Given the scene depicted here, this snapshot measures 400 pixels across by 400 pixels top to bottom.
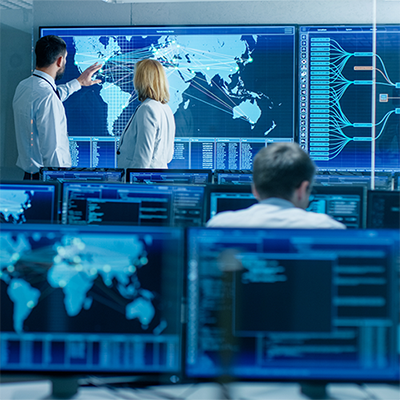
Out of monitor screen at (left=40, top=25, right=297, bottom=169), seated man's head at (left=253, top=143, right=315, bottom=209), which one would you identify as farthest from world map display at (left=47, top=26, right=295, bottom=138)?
seated man's head at (left=253, top=143, right=315, bottom=209)

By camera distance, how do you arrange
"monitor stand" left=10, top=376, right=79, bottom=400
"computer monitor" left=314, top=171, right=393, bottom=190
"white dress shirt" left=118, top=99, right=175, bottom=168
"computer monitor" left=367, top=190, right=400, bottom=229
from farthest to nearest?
"white dress shirt" left=118, top=99, right=175, bottom=168
"computer monitor" left=314, top=171, right=393, bottom=190
"computer monitor" left=367, top=190, right=400, bottom=229
"monitor stand" left=10, top=376, right=79, bottom=400

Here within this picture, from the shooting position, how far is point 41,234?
37.1 inches

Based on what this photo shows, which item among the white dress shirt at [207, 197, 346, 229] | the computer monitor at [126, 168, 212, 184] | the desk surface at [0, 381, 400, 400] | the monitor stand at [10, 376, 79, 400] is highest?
the computer monitor at [126, 168, 212, 184]

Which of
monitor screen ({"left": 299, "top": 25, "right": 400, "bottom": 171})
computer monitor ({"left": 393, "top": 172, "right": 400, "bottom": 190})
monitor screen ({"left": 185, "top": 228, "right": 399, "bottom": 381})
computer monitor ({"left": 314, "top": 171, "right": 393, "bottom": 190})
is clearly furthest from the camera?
monitor screen ({"left": 299, "top": 25, "right": 400, "bottom": 171})

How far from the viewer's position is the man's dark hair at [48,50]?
3287 millimetres

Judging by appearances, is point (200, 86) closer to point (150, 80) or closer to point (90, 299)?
point (150, 80)

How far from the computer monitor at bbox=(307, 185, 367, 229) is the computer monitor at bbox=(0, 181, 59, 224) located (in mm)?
951

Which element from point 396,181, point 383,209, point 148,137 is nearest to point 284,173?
point 383,209

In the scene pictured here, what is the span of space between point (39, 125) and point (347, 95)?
2771 mm

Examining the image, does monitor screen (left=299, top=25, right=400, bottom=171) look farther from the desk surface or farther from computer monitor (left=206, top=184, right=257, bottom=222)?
the desk surface

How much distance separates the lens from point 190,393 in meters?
1.04

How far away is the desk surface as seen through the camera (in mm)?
1017

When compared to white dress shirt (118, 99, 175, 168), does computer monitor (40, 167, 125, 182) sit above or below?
below

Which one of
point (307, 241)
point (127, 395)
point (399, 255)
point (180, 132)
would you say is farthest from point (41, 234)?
point (180, 132)
